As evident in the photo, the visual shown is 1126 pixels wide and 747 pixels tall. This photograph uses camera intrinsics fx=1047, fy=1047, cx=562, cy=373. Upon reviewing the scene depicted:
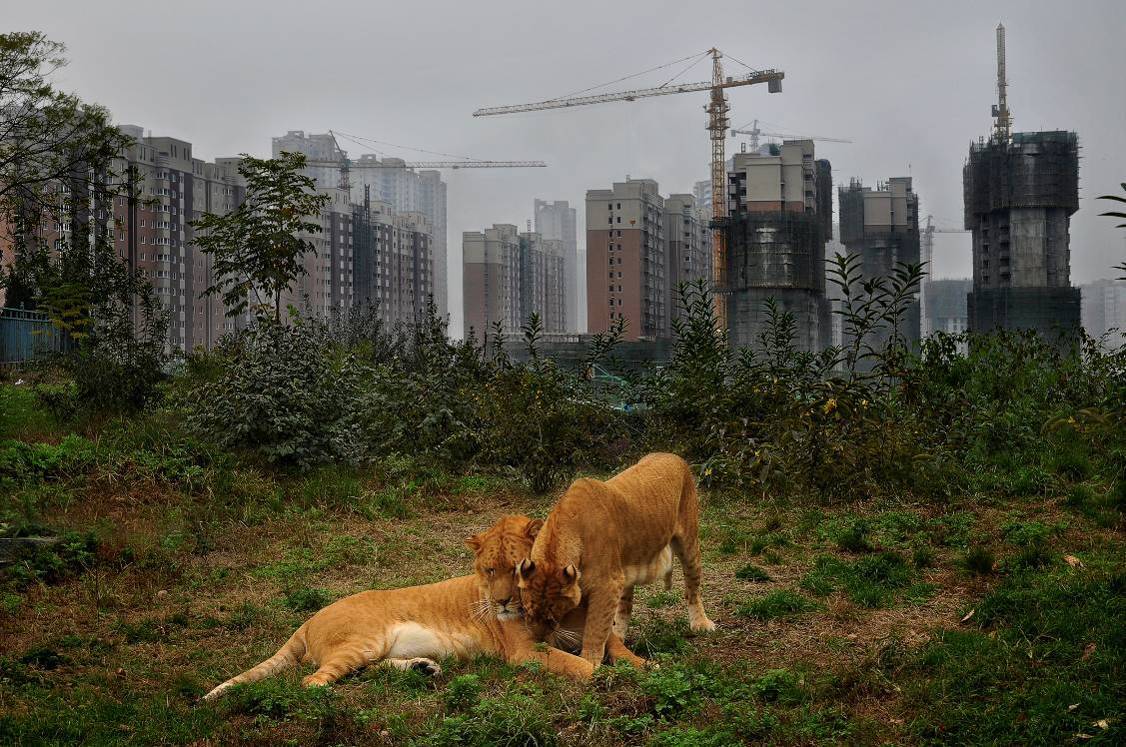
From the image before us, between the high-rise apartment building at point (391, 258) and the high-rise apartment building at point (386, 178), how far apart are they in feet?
80.4

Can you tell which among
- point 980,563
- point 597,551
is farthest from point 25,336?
point 980,563

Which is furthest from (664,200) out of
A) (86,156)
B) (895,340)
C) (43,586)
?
(43,586)

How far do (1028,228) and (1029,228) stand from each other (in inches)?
2.8

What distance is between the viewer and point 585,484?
5.41m

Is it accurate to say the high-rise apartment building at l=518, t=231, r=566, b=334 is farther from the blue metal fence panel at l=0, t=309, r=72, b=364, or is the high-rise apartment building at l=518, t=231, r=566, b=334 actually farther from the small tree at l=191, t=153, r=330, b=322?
the small tree at l=191, t=153, r=330, b=322

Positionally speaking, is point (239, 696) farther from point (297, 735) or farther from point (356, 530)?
point (356, 530)

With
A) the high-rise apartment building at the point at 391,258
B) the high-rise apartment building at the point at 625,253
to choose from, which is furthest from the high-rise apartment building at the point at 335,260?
the high-rise apartment building at the point at 625,253

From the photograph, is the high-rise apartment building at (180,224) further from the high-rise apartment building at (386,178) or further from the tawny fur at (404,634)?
the tawny fur at (404,634)

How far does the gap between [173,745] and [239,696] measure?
1.57ft

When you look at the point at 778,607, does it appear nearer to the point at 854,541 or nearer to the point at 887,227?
the point at 854,541

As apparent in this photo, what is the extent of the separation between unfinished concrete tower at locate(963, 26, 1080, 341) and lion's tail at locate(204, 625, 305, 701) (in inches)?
2501

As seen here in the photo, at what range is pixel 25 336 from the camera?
2428 centimetres

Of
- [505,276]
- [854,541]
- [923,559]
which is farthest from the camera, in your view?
[505,276]

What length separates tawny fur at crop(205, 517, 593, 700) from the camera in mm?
5391
